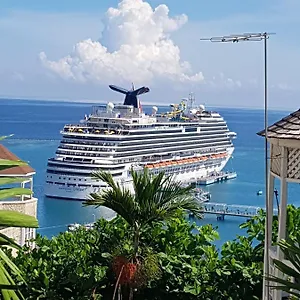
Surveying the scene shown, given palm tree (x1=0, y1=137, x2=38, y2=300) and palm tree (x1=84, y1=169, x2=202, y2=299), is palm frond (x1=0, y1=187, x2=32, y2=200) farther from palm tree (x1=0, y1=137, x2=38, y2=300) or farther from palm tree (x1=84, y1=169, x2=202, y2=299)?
palm tree (x1=84, y1=169, x2=202, y2=299)

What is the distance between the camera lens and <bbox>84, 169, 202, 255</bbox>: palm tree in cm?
373

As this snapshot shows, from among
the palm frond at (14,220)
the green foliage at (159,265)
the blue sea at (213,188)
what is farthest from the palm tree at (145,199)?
the blue sea at (213,188)

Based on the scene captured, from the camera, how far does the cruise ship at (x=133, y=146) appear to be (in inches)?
1294

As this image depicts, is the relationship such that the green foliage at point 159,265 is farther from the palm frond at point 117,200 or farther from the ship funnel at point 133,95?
the ship funnel at point 133,95

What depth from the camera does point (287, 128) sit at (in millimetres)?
3234

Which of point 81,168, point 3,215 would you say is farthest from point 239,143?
point 3,215

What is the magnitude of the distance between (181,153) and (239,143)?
3282 cm

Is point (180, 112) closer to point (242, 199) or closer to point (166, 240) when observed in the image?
point (242, 199)

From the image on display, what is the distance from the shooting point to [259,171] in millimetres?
47188

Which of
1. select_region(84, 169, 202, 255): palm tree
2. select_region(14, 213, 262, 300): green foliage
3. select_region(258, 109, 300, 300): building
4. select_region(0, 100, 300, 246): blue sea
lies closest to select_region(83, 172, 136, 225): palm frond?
select_region(84, 169, 202, 255): palm tree

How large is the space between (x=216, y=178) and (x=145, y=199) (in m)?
38.1

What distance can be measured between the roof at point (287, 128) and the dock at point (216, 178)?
118 ft

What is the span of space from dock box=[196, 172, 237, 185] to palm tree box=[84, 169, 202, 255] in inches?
1395

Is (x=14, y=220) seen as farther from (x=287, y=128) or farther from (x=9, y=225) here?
(x=287, y=128)
